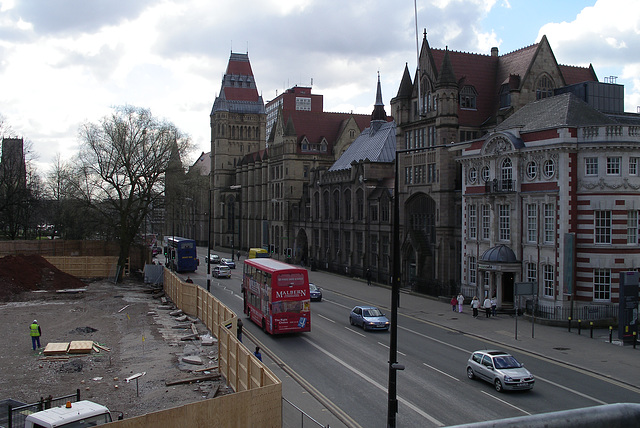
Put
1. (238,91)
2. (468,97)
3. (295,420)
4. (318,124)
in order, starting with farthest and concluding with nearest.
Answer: (238,91), (318,124), (468,97), (295,420)

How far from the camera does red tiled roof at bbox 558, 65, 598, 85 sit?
167 feet

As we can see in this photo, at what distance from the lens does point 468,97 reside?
1940 inches

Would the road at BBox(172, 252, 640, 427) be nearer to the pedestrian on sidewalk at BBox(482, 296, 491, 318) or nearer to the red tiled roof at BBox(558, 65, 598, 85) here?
the pedestrian on sidewalk at BBox(482, 296, 491, 318)

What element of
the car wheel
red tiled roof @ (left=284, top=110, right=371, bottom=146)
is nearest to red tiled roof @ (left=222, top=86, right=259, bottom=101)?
red tiled roof @ (left=284, top=110, right=371, bottom=146)

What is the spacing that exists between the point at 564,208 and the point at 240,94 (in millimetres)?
94513

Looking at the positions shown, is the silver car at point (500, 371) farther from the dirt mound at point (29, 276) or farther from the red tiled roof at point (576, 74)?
the red tiled roof at point (576, 74)

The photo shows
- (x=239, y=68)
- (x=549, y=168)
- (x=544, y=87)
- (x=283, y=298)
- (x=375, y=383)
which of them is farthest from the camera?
(x=239, y=68)

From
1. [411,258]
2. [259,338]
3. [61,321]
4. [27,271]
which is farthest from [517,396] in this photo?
[27,271]

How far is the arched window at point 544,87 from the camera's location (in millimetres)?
46719

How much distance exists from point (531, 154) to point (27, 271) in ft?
134

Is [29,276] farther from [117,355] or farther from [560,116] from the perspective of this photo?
[560,116]

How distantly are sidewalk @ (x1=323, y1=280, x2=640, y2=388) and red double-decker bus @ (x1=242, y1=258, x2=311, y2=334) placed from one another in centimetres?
1001

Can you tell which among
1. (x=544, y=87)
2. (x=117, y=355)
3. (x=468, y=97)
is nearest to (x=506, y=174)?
(x=544, y=87)

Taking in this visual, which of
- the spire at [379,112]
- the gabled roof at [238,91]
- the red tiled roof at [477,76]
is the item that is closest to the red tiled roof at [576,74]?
the red tiled roof at [477,76]
